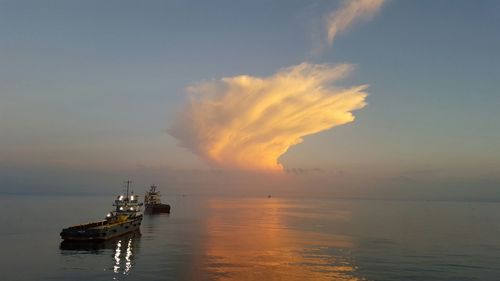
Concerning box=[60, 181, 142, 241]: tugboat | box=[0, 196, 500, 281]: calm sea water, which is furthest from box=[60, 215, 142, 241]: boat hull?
box=[0, 196, 500, 281]: calm sea water

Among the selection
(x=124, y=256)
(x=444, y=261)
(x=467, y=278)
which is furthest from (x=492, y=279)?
(x=124, y=256)

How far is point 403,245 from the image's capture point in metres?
90.0

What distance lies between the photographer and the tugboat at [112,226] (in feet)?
281

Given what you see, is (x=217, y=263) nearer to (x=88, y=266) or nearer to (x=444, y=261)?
(x=88, y=266)

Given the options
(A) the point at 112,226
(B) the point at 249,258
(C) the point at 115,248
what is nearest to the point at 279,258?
(B) the point at 249,258

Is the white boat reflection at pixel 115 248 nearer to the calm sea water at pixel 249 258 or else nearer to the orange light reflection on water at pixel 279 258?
the calm sea water at pixel 249 258

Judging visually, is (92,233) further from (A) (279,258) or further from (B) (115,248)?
(A) (279,258)

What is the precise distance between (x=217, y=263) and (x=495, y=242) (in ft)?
246

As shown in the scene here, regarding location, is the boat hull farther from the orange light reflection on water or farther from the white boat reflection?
the orange light reflection on water

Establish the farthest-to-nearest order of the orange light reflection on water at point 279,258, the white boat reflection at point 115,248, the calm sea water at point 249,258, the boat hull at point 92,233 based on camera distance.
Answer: the boat hull at point 92,233
the white boat reflection at point 115,248
the orange light reflection on water at point 279,258
the calm sea water at point 249,258

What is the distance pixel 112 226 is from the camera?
9381 cm

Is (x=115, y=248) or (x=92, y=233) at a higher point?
(x=92, y=233)

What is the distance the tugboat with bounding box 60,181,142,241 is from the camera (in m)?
85.7

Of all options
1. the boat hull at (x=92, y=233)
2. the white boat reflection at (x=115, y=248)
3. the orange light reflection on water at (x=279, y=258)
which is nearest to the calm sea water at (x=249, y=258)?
the orange light reflection on water at (x=279, y=258)
